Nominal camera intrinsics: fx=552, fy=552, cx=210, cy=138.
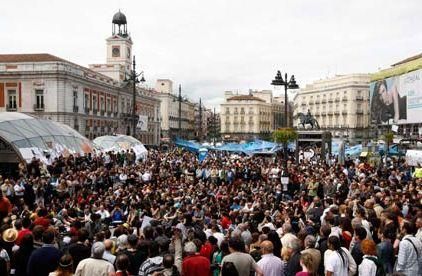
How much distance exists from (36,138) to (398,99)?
1467 inches

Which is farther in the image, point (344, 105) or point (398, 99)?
point (344, 105)

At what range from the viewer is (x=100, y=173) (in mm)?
20906

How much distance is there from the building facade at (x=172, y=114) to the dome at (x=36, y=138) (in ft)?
236

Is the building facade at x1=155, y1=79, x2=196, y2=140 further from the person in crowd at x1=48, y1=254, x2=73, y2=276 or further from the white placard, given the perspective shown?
the person in crowd at x1=48, y1=254, x2=73, y2=276

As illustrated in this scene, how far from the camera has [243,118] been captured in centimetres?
13525

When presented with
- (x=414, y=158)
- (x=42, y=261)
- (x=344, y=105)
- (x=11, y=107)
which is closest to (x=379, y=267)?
(x=42, y=261)

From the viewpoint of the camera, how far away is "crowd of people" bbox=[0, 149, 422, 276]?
22.7ft

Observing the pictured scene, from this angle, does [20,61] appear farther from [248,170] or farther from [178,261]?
[178,261]

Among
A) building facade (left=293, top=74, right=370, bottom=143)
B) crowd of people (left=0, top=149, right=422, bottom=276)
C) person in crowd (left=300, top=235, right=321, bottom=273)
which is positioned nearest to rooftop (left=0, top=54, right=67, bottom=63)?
crowd of people (left=0, top=149, right=422, bottom=276)

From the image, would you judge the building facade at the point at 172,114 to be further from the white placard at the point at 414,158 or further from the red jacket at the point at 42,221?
the red jacket at the point at 42,221

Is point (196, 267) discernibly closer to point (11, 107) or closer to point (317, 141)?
point (317, 141)

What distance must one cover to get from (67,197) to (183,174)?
27.6 feet

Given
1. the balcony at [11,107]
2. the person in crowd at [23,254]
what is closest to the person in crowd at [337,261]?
the person in crowd at [23,254]

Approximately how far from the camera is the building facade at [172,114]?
119 metres
